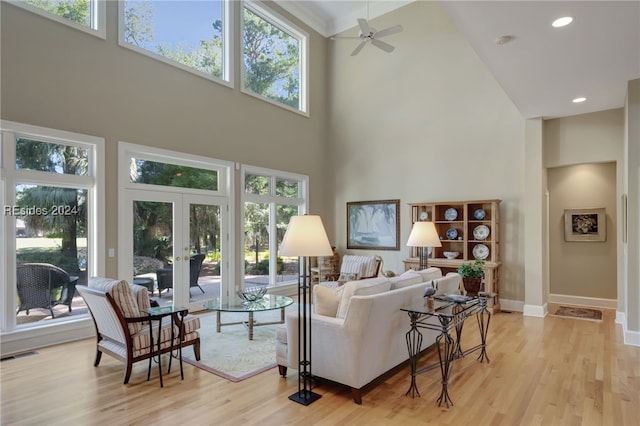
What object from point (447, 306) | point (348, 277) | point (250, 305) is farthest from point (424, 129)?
point (250, 305)

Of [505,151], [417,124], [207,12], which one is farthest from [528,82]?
[207,12]

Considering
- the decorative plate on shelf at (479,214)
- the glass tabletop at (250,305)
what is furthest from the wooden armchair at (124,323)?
the decorative plate on shelf at (479,214)

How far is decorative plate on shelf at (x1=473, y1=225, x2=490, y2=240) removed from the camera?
6598 mm

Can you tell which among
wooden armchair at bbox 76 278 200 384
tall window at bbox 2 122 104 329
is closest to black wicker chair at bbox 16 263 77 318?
tall window at bbox 2 122 104 329

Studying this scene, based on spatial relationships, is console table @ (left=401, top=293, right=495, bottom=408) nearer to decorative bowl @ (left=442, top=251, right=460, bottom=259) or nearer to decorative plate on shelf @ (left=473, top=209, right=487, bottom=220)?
decorative bowl @ (left=442, top=251, right=460, bottom=259)

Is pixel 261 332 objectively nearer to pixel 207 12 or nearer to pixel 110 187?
pixel 110 187

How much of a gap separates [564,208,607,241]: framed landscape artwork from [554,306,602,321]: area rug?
1277 millimetres

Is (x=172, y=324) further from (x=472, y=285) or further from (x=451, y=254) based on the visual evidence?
(x=451, y=254)

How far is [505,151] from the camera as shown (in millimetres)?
6531

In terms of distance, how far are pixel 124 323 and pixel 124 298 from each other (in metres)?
0.23

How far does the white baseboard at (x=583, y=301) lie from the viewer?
6531 mm

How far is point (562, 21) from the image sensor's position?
3211 millimetres

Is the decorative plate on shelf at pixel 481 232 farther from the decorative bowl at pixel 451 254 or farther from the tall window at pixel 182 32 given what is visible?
the tall window at pixel 182 32

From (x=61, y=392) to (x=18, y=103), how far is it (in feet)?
10.8
